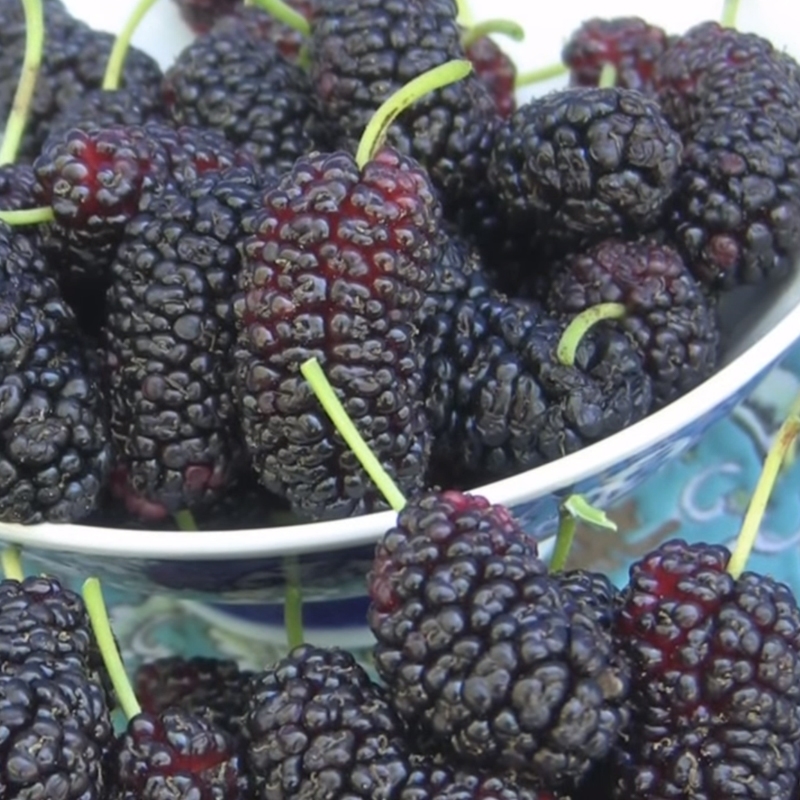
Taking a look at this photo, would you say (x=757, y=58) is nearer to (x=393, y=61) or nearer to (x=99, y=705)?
(x=393, y=61)

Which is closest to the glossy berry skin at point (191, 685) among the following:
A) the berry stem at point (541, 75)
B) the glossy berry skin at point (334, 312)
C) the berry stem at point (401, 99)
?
the glossy berry skin at point (334, 312)

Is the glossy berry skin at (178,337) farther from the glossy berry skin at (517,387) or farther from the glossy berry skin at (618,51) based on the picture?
→ the glossy berry skin at (618,51)

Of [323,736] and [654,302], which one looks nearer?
[323,736]

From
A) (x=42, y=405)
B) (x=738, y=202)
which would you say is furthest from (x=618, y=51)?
(x=42, y=405)

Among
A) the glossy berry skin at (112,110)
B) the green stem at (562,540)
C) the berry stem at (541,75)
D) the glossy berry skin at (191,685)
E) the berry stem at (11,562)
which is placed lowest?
the glossy berry skin at (191,685)

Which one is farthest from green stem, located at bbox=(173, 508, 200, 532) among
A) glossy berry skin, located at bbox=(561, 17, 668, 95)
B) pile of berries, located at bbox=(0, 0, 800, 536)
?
glossy berry skin, located at bbox=(561, 17, 668, 95)

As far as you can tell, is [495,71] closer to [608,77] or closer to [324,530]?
Answer: [608,77]

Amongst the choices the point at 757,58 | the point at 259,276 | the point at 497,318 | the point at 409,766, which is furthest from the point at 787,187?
the point at 409,766

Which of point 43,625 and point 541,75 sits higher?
point 541,75
